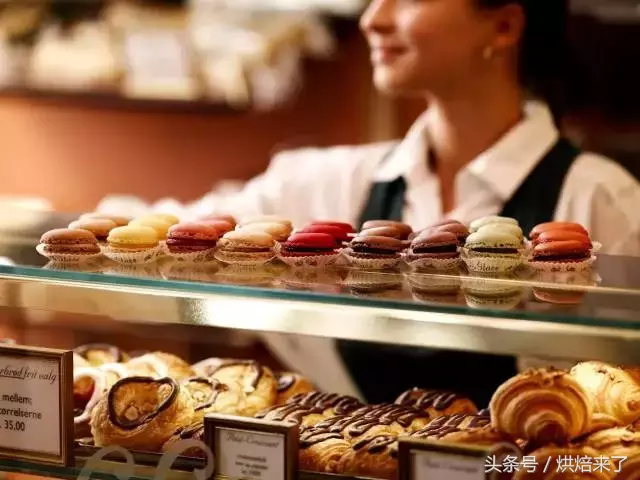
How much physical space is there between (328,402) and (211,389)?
174 millimetres

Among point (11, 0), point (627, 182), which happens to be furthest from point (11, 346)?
point (11, 0)

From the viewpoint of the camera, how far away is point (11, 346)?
1.45 m

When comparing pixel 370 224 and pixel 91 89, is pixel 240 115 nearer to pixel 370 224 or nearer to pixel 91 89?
pixel 91 89

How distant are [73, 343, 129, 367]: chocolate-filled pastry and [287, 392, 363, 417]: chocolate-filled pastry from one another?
1.05ft

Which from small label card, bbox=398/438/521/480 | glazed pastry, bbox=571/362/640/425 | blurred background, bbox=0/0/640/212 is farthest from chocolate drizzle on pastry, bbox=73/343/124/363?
blurred background, bbox=0/0/640/212

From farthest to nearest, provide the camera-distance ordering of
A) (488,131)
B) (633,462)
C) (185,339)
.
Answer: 1. (488,131)
2. (185,339)
3. (633,462)

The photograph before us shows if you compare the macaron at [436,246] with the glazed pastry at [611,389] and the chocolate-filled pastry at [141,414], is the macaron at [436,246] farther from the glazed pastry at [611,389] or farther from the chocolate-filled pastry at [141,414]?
the chocolate-filled pastry at [141,414]

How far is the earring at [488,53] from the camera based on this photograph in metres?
2.38

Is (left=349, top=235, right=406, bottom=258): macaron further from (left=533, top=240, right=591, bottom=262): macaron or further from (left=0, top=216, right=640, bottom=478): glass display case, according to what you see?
(left=533, top=240, right=591, bottom=262): macaron

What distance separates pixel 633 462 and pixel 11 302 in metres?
0.86

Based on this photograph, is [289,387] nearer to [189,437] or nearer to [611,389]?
[189,437]

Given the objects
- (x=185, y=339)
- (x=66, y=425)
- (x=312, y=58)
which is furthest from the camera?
(x=312, y=58)

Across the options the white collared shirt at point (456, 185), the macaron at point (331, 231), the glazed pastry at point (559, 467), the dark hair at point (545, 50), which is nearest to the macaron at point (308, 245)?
the macaron at point (331, 231)

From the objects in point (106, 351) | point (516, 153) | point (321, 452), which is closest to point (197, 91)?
point (516, 153)
